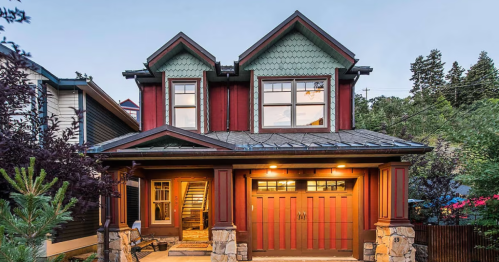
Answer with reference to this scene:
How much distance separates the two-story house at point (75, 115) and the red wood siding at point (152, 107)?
60.7 inches

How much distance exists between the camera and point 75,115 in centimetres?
871

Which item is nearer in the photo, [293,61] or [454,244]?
[454,244]

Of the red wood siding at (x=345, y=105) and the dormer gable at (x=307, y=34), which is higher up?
the dormer gable at (x=307, y=34)

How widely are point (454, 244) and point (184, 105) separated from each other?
25.9 feet

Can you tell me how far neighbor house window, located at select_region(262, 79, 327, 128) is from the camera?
7.80m

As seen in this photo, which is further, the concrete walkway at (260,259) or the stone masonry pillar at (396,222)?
the concrete walkway at (260,259)

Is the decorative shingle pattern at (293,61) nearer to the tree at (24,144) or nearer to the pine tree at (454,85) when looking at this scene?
the tree at (24,144)

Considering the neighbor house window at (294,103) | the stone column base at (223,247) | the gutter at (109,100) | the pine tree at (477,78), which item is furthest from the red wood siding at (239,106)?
the pine tree at (477,78)

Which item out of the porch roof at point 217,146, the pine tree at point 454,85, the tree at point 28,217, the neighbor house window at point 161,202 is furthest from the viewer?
the pine tree at point 454,85

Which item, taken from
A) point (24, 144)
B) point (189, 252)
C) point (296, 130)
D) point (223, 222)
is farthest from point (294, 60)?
point (24, 144)

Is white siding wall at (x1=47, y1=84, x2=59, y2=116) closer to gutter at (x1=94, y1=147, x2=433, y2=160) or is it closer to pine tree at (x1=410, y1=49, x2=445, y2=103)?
gutter at (x1=94, y1=147, x2=433, y2=160)

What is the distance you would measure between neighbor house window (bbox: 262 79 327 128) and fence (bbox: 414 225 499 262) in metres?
3.93

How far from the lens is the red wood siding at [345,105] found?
8.17 metres

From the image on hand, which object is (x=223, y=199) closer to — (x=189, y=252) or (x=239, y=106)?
(x=189, y=252)
